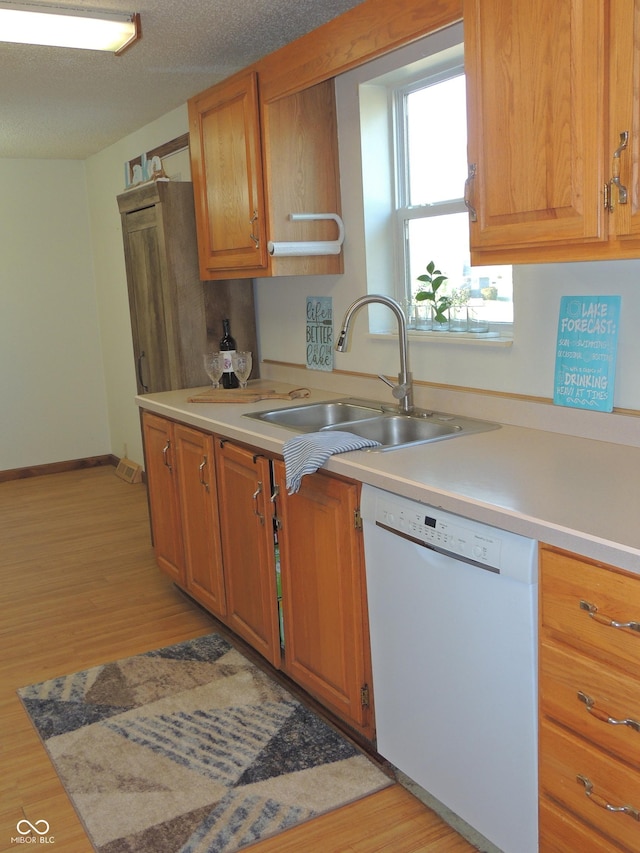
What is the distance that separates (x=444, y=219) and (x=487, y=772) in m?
1.87

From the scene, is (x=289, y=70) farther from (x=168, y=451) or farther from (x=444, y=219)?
(x=168, y=451)

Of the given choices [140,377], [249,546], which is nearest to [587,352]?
[249,546]

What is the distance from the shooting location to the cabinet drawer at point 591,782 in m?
1.51

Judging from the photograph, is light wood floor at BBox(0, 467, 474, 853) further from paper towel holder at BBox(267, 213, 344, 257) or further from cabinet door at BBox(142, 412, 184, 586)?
paper towel holder at BBox(267, 213, 344, 257)

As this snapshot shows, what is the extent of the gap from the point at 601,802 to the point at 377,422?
1491mm

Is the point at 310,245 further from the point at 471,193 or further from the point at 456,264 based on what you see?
the point at 471,193

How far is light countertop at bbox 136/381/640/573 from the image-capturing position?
1.54m

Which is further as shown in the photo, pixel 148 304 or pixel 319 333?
pixel 148 304

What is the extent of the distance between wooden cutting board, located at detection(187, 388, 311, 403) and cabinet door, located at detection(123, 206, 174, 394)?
51 cm

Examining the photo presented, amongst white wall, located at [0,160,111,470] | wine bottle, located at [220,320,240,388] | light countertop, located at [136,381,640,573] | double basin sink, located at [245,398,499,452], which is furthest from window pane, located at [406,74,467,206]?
white wall, located at [0,160,111,470]

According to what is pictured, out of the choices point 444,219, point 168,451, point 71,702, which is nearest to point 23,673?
point 71,702

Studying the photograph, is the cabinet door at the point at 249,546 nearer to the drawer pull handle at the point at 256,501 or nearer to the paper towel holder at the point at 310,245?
the drawer pull handle at the point at 256,501

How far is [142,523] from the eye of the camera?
191 inches

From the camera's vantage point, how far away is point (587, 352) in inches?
88.1
